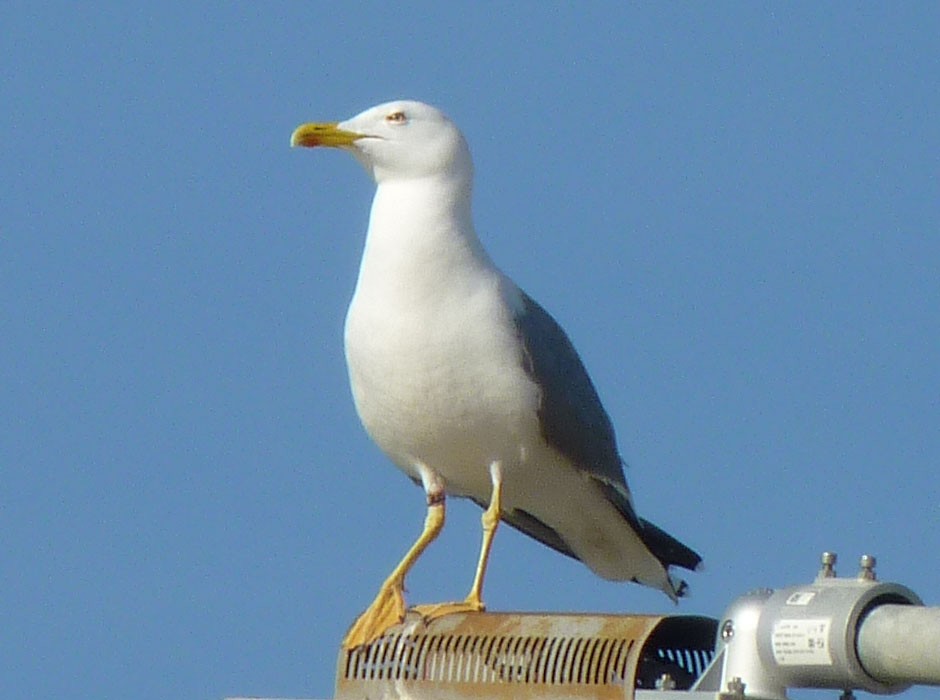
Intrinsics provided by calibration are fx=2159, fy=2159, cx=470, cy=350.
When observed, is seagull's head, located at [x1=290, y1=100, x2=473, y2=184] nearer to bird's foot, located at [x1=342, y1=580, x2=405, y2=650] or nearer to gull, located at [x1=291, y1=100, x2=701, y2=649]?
gull, located at [x1=291, y1=100, x2=701, y2=649]

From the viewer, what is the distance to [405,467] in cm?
846

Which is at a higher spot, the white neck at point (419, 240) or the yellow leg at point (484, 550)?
the white neck at point (419, 240)

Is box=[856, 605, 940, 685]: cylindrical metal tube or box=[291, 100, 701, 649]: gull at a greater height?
box=[291, 100, 701, 649]: gull

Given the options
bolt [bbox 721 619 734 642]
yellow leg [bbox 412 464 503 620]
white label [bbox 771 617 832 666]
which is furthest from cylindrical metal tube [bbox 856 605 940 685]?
yellow leg [bbox 412 464 503 620]

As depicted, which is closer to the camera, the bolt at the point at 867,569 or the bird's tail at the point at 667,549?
the bolt at the point at 867,569

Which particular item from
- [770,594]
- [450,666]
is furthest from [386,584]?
[770,594]

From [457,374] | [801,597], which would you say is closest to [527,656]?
[801,597]

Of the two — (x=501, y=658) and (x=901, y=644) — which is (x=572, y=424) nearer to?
(x=501, y=658)

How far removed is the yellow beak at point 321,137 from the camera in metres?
8.45

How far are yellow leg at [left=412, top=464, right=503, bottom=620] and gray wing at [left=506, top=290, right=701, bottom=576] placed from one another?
27 centimetres

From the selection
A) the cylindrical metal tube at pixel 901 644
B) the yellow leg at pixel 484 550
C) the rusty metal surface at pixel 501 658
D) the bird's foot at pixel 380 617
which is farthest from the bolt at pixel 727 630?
the yellow leg at pixel 484 550

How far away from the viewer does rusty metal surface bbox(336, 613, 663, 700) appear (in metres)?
5.59

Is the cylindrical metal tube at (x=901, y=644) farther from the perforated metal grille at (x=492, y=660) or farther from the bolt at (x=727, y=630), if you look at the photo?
the perforated metal grille at (x=492, y=660)

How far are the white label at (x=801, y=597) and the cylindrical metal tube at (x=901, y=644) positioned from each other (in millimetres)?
161
